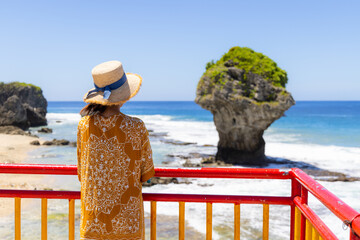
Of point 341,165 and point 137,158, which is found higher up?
point 137,158

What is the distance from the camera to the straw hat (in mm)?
2287

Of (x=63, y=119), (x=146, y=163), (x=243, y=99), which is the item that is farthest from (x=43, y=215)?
(x=63, y=119)

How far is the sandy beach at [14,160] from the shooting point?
33.7ft

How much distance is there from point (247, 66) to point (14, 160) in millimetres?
13502

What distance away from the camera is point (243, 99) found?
18.1 meters

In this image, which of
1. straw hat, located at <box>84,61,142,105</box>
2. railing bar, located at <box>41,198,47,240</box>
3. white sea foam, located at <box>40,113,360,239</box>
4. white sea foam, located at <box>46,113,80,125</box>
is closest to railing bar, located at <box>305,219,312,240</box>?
straw hat, located at <box>84,61,142,105</box>

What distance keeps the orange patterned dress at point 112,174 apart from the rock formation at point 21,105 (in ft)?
118

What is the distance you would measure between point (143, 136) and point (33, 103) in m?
46.2

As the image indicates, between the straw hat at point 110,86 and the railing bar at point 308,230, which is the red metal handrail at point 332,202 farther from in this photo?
the straw hat at point 110,86

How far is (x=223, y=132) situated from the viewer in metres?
19.8

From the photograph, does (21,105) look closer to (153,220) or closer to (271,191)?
(271,191)

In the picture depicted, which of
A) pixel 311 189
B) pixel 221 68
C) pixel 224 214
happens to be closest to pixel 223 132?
pixel 221 68

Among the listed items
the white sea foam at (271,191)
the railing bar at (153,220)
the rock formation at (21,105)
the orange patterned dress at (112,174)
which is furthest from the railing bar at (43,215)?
the rock formation at (21,105)

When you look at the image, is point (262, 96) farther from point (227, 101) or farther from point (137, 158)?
point (137, 158)
